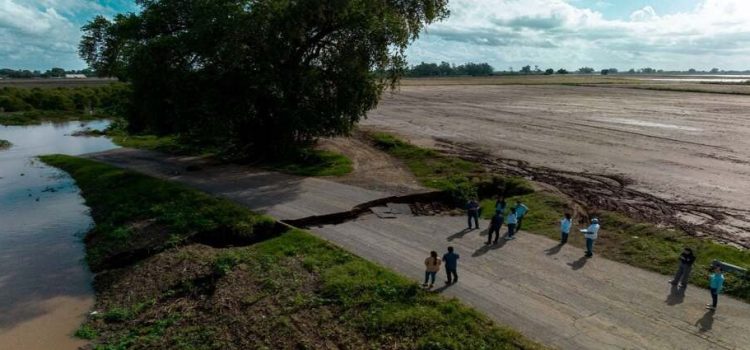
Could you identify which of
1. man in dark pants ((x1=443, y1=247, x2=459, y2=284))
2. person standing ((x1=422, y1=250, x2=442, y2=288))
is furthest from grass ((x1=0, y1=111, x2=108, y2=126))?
man in dark pants ((x1=443, y1=247, x2=459, y2=284))

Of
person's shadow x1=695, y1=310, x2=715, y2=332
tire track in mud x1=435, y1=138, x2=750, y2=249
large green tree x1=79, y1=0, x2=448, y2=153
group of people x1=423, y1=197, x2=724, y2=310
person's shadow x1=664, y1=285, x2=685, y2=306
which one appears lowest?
person's shadow x1=695, y1=310, x2=715, y2=332

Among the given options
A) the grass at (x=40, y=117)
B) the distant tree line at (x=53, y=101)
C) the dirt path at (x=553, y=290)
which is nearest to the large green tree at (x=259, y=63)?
the dirt path at (x=553, y=290)

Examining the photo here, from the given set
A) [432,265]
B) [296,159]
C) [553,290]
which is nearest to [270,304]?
[432,265]

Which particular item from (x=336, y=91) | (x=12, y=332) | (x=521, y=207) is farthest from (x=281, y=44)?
(x=12, y=332)

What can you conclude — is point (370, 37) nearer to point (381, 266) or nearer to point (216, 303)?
point (381, 266)

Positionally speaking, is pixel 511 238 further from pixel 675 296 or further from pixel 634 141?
pixel 634 141

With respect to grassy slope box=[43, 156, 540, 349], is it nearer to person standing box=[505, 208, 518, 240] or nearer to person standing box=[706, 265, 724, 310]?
person standing box=[706, 265, 724, 310]
